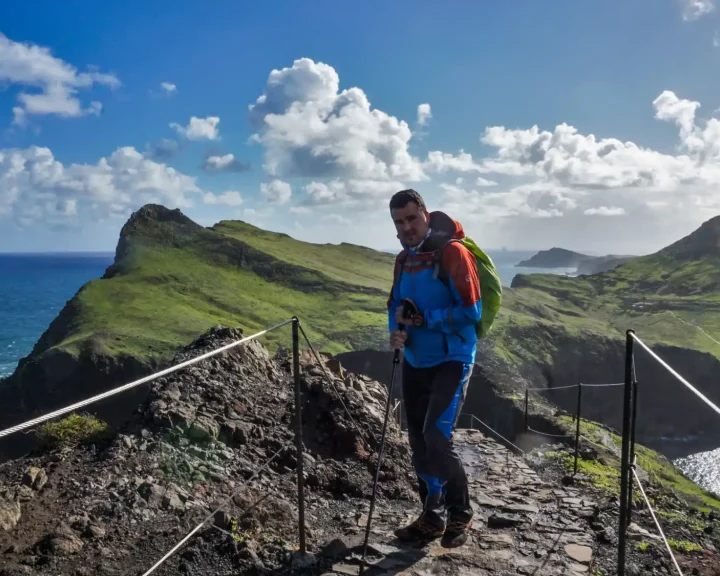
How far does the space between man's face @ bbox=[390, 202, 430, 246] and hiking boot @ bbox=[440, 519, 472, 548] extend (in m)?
2.81

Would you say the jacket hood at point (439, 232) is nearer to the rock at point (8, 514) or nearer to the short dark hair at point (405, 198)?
the short dark hair at point (405, 198)

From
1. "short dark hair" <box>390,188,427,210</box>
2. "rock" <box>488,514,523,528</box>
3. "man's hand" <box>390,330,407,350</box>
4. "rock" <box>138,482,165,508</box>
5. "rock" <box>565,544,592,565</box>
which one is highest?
"short dark hair" <box>390,188,427,210</box>

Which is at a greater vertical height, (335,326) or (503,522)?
(503,522)

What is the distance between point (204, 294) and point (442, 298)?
68303 mm

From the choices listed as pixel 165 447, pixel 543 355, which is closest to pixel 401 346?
pixel 165 447

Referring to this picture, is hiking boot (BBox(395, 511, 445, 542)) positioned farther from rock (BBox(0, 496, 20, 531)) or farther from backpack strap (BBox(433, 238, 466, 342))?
rock (BBox(0, 496, 20, 531))

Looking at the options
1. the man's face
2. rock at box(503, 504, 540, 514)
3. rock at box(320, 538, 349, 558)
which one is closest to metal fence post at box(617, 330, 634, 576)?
the man's face

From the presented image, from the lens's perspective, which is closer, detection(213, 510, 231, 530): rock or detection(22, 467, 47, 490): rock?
detection(213, 510, 231, 530): rock

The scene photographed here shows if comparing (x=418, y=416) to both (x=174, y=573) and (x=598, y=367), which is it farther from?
(x=598, y=367)

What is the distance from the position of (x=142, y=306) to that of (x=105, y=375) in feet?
53.6

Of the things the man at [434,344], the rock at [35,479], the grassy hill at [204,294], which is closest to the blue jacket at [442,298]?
the man at [434,344]

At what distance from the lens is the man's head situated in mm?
5582

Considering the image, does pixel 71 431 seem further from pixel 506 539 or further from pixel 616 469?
pixel 616 469

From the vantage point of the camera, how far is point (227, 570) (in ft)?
17.5
